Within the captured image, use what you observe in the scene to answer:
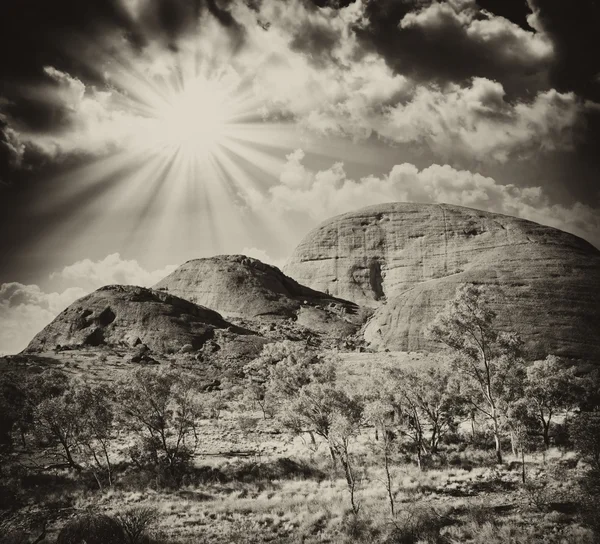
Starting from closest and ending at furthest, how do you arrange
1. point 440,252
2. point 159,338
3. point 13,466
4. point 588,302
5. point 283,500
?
point 283,500
point 13,466
point 588,302
point 159,338
point 440,252

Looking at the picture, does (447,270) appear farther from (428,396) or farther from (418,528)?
(418,528)

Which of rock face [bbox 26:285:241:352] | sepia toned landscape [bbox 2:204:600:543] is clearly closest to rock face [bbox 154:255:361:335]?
rock face [bbox 26:285:241:352]

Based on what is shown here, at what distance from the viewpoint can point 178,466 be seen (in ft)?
81.1

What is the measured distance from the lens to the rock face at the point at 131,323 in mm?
83188

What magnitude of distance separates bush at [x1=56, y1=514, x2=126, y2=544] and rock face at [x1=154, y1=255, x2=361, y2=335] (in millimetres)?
80982

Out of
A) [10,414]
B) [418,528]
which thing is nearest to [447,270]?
[10,414]

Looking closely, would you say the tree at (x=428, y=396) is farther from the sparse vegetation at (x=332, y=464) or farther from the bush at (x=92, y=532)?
the bush at (x=92, y=532)

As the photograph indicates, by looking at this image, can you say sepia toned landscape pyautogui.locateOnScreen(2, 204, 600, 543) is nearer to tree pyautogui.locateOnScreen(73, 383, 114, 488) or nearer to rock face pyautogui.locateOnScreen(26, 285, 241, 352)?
tree pyautogui.locateOnScreen(73, 383, 114, 488)

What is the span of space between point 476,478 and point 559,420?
2138cm

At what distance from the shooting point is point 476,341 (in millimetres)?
23031

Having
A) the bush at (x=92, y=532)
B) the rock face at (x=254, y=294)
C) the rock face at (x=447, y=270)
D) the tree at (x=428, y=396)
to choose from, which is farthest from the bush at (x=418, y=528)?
the rock face at (x=254, y=294)

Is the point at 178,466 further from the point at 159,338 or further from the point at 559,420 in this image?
the point at 159,338

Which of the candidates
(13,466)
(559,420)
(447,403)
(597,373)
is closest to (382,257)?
(597,373)

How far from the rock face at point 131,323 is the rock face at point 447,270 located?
1523 inches
